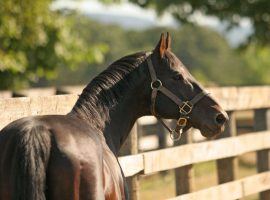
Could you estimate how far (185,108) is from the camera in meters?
5.30

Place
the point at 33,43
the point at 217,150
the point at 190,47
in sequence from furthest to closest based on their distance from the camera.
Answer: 1. the point at 190,47
2. the point at 33,43
3. the point at 217,150

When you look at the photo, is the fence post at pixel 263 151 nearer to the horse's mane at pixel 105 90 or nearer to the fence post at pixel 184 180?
the fence post at pixel 184 180

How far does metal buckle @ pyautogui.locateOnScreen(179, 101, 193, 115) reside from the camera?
17.3 feet

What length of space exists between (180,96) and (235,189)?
2.70 m

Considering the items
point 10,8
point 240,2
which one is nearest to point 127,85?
point 10,8

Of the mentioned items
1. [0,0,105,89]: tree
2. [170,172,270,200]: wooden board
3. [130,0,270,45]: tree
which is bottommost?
[170,172,270,200]: wooden board

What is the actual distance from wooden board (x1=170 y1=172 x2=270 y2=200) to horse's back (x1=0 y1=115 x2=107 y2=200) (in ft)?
8.47

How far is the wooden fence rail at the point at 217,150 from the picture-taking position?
5582 mm

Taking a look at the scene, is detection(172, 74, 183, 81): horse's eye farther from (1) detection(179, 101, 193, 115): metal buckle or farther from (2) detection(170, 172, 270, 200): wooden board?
(2) detection(170, 172, 270, 200): wooden board

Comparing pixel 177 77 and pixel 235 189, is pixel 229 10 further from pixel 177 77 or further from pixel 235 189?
pixel 177 77

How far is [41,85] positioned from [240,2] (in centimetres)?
4603

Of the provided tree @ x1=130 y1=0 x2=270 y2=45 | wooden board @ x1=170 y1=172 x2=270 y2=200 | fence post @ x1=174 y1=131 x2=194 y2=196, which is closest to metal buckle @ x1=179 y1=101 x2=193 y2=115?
wooden board @ x1=170 y1=172 x2=270 y2=200

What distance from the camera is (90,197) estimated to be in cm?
416

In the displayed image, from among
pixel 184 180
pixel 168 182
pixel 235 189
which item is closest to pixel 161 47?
pixel 184 180
